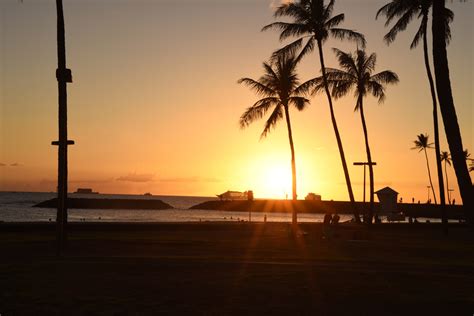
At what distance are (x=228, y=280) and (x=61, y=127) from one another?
8.24 meters

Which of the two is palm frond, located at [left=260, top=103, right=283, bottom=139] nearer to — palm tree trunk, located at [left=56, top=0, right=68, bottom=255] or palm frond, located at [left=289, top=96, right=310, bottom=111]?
palm frond, located at [left=289, top=96, right=310, bottom=111]

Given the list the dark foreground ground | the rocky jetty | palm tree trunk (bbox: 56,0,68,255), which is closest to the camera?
the dark foreground ground

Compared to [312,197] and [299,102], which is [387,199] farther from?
[312,197]

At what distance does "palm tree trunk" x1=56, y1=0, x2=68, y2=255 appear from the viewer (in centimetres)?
1753

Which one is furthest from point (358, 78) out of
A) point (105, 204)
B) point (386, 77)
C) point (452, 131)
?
point (105, 204)

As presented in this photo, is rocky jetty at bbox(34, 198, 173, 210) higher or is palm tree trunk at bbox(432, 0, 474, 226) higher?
palm tree trunk at bbox(432, 0, 474, 226)

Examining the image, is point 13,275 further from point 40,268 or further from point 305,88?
point 305,88

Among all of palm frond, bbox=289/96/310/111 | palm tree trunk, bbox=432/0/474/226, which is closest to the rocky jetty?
palm frond, bbox=289/96/310/111

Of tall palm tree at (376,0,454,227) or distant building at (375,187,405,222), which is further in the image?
distant building at (375,187,405,222)

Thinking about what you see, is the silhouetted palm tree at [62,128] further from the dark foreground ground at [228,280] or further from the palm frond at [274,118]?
the palm frond at [274,118]

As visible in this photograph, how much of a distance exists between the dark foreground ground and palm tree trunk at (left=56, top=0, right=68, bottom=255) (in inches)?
36.1

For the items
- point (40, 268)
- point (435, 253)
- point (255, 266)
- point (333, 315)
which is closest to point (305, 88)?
point (435, 253)

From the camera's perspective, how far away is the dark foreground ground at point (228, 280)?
10133 millimetres

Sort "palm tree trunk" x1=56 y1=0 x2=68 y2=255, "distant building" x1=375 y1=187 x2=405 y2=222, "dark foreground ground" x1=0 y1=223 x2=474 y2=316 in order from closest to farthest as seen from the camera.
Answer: "dark foreground ground" x1=0 y1=223 x2=474 y2=316 < "palm tree trunk" x1=56 y1=0 x2=68 y2=255 < "distant building" x1=375 y1=187 x2=405 y2=222
